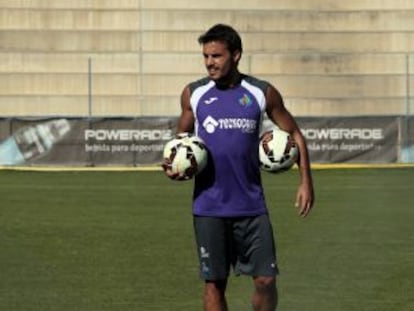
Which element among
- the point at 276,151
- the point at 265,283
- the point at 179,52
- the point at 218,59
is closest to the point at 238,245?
the point at 265,283

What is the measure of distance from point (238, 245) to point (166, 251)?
20.3ft

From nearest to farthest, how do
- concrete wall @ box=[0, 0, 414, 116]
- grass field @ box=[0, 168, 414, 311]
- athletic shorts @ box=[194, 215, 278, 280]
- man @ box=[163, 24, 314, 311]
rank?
man @ box=[163, 24, 314, 311] → athletic shorts @ box=[194, 215, 278, 280] → grass field @ box=[0, 168, 414, 311] → concrete wall @ box=[0, 0, 414, 116]

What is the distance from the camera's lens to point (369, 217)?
1780 centimetres

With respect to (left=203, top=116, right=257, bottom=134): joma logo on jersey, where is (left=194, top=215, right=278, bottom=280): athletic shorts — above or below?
below

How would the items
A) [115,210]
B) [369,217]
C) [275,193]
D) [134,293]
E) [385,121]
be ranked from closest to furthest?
[134,293]
[369,217]
[115,210]
[275,193]
[385,121]

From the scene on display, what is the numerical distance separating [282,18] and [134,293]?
103 feet

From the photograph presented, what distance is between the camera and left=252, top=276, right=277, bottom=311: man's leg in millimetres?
7316

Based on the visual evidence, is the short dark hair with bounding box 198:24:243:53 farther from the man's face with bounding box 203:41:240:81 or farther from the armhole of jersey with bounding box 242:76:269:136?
the armhole of jersey with bounding box 242:76:269:136

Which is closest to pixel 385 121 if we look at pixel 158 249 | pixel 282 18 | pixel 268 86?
pixel 282 18

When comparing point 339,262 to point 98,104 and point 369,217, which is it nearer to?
point 369,217

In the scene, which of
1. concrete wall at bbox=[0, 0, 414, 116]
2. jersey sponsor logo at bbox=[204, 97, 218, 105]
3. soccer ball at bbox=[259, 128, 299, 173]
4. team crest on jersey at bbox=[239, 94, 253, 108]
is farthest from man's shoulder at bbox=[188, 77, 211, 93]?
concrete wall at bbox=[0, 0, 414, 116]

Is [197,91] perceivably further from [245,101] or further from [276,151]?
[276,151]

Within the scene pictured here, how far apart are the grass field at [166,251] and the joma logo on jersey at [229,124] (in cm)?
277

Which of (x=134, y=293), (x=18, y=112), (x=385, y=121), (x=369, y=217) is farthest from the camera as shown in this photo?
(x=18, y=112)
